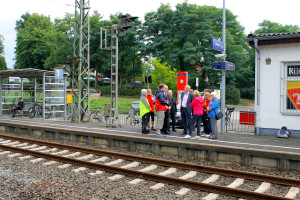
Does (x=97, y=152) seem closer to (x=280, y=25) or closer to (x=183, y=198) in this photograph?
(x=183, y=198)

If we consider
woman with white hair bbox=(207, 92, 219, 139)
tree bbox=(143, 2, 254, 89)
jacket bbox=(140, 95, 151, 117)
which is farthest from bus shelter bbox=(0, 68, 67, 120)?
tree bbox=(143, 2, 254, 89)

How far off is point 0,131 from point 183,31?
119 ft

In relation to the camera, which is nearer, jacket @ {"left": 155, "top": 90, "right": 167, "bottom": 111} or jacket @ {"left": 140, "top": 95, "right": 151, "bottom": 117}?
jacket @ {"left": 155, "top": 90, "right": 167, "bottom": 111}

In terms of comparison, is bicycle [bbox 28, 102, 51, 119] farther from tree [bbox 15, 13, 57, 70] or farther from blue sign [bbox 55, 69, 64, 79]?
tree [bbox 15, 13, 57, 70]

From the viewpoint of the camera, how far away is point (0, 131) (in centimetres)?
1639

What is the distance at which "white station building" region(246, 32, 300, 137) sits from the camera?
1153 cm

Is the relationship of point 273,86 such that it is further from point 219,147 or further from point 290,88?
point 219,147

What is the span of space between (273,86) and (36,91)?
50.6ft

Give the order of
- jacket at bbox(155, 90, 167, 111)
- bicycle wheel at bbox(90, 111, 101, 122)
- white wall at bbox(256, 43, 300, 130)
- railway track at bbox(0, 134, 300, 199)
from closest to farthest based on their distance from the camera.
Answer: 1. railway track at bbox(0, 134, 300, 199)
2. jacket at bbox(155, 90, 167, 111)
3. white wall at bbox(256, 43, 300, 130)
4. bicycle wheel at bbox(90, 111, 101, 122)

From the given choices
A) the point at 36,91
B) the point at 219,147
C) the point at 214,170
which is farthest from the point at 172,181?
the point at 36,91

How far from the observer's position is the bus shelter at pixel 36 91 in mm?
18734

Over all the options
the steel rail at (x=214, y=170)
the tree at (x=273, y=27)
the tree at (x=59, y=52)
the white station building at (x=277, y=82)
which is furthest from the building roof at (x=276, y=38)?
the tree at (x=273, y=27)

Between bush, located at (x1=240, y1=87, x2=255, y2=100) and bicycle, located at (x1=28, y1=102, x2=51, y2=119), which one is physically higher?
bush, located at (x1=240, y1=87, x2=255, y2=100)

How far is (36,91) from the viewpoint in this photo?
21094 mm
